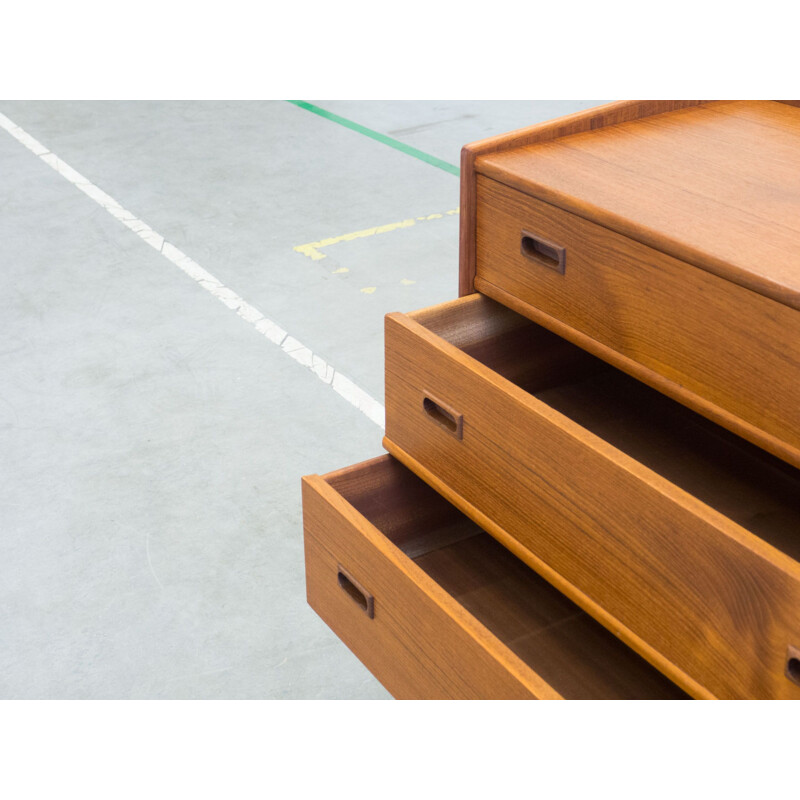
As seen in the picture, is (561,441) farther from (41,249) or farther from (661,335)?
(41,249)

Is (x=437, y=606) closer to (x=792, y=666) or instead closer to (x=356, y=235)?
(x=792, y=666)

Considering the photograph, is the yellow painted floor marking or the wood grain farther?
the yellow painted floor marking

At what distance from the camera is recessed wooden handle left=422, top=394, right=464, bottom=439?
1.27m

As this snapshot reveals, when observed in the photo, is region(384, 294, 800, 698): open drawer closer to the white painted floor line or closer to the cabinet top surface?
the cabinet top surface

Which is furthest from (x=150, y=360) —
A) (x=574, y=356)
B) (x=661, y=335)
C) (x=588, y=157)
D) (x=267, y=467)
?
(x=661, y=335)

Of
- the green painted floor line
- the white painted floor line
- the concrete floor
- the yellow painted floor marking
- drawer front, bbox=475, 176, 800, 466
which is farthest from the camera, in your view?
the green painted floor line

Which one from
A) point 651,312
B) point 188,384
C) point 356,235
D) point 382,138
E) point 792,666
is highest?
point 651,312

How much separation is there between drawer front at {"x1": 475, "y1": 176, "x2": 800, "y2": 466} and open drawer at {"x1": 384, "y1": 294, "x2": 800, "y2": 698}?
0.10m

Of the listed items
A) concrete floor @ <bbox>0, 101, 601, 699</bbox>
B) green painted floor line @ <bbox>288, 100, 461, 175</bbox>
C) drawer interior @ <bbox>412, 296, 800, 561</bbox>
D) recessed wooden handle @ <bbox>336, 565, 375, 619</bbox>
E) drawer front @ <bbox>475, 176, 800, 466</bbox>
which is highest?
drawer front @ <bbox>475, 176, 800, 466</bbox>

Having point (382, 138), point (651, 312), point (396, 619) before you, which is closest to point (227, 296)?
point (382, 138)

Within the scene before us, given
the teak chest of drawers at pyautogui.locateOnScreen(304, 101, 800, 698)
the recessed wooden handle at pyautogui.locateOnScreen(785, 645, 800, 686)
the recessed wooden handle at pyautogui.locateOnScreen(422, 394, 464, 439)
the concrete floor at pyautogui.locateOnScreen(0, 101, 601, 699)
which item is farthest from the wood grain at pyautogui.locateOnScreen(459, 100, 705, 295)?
the concrete floor at pyautogui.locateOnScreen(0, 101, 601, 699)

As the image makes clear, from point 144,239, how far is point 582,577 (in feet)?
9.10

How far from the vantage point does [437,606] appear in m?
1.14

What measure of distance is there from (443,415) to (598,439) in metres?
0.31
